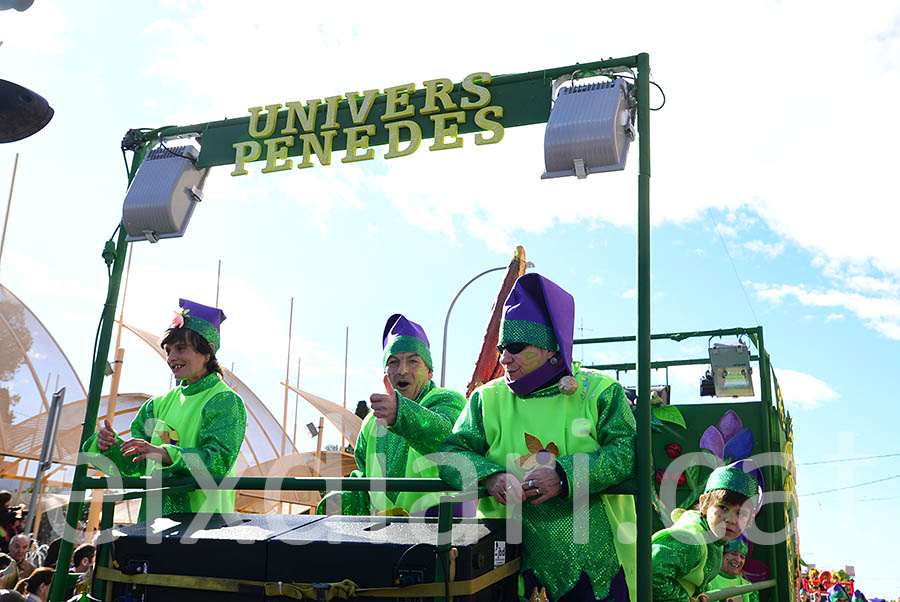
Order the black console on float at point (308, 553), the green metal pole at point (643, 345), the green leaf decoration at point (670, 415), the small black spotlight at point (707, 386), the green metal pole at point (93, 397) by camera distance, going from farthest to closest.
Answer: the small black spotlight at point (707, 386) < the green leaf decoration at point (670, 415) < the green metal pole at point (93, 397) < the green metal pole at point (643, 345) < the black console on float at point (308, 553)

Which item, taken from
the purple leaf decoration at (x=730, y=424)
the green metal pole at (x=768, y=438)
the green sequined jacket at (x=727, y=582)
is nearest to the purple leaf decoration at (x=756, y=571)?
the green metal pole at (x=768, y=438)

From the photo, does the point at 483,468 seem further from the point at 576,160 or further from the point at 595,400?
the point at 576,160

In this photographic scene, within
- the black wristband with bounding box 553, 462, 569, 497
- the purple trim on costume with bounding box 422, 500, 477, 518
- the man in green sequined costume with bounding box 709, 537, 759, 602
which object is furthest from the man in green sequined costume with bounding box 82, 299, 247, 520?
the man in green sequined costume with bounding box 709, 537, 759, 602

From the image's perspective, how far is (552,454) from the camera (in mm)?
2945

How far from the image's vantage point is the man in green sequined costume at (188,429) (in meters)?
3.59

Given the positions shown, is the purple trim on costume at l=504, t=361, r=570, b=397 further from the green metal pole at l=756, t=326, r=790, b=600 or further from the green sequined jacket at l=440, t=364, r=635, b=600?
the green metal pole at l=756, t=326, r=790, b=600

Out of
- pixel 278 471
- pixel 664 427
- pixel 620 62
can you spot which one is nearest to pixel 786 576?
pixel 664 427

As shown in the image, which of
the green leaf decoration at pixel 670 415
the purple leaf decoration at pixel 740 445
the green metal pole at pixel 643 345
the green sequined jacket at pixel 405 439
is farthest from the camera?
the green leaf decoration at pixel 670 415

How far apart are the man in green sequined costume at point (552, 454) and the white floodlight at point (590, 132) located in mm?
668

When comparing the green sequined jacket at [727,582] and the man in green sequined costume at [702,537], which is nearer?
the man in green sequined costume at [702,537]

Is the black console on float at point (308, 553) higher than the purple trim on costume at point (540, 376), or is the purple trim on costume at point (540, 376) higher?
the purple trim on costume at point (540, 376)

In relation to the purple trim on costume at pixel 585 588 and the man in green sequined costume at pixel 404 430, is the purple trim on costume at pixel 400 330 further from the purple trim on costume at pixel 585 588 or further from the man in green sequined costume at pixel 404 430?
the purple trim on costume at pixel 585 588

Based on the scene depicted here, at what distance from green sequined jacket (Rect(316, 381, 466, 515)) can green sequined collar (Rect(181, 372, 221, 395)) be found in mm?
842

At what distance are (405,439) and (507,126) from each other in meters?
1.64
